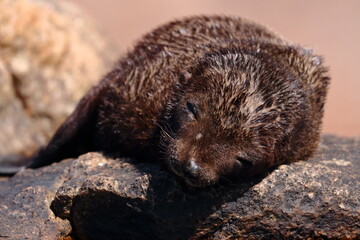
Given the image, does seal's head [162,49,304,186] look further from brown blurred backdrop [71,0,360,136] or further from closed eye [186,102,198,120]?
brown blurred backdrop [71,0,360,136]

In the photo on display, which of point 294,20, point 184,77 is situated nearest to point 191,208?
point 184,77

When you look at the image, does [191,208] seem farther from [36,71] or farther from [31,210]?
[36,71]

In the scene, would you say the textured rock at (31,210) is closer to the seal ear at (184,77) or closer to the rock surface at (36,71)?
the seal ear at (184,77)

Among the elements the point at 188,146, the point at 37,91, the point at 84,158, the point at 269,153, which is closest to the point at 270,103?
the point at 269,153

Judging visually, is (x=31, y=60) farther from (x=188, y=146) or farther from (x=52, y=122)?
(x=188, y=146)

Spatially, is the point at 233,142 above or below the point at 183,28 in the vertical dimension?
below

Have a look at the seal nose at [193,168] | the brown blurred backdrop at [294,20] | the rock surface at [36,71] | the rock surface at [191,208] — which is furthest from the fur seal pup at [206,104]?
the brown blurred backdrop at [294,20]

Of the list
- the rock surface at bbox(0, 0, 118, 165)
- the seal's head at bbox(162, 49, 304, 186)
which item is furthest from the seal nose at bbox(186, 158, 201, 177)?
the rock surface at bbox(0, 0, 118, 165)
